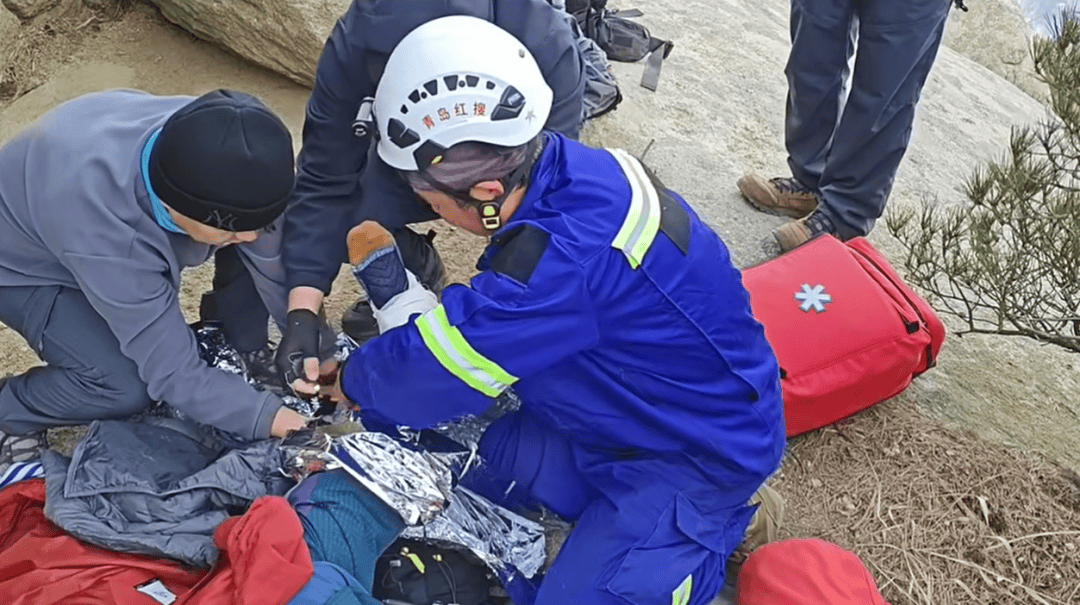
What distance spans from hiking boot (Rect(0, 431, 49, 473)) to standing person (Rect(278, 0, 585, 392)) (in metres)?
0.73

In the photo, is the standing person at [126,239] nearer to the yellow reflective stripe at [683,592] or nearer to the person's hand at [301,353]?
the person's hand at [301,353]

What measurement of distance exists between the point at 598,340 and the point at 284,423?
104cm

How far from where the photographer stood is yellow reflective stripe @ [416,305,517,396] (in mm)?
2094

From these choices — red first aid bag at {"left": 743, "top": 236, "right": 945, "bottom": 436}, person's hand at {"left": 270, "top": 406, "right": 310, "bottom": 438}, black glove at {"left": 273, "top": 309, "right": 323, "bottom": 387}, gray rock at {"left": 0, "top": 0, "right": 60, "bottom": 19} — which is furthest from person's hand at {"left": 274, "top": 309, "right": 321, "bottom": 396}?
gray rock at {"left": 0, "top": 0, "right": 60, "bottom": 19}

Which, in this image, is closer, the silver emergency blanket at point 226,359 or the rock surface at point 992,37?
the silver emergency blanket at point 226,359

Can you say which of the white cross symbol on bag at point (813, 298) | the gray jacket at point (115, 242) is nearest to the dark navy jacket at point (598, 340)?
the gray jacket at point (115, 242)

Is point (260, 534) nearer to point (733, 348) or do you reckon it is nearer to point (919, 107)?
point (733, 348)

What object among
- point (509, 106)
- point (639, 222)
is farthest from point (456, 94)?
point (639, 222)

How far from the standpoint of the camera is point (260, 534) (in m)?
2.14

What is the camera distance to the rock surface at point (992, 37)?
38.0 ft

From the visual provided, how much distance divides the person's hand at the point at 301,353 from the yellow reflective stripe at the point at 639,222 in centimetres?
119

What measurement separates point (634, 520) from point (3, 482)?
67.2 inches

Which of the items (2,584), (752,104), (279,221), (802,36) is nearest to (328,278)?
(279,221)

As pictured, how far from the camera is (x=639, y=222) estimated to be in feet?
7.01
